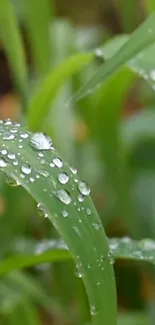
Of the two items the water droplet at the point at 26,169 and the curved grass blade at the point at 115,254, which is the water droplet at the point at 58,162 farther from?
the curved grass blade at the point at 115,254

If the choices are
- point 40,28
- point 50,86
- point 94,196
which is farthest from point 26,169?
point 94,196

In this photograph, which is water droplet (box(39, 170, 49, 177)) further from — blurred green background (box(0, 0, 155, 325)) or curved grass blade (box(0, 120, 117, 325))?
blurred green background (box(0, 0, 155, 325))

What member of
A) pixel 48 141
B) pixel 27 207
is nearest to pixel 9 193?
pixel 27 207

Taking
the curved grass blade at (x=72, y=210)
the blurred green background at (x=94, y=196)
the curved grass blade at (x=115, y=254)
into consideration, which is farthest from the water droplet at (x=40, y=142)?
the blurred green background at (x=94, y=196)

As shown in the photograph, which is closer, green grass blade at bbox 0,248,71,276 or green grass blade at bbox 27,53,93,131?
green grass blade at bbox 0,248,71,276

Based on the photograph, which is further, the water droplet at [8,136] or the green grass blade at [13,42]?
the green grass blade at [13,42]

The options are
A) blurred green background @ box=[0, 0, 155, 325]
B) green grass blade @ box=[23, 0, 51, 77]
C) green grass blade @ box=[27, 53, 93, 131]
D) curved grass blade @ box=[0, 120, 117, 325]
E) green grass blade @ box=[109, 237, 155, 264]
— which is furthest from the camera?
green grass blade @ box=[23, 0, 51, 77]

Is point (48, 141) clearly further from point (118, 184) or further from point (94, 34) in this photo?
point (94, 34)

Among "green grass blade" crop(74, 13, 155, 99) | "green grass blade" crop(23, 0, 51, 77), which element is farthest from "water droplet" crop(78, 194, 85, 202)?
"green grass blade" crop(23, 0, 51, 77)
